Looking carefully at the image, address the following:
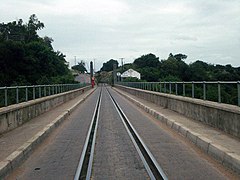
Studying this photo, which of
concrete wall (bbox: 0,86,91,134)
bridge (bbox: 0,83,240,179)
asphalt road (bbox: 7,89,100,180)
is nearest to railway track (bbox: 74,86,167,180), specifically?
bridge (bbox: 0,83,240,179)

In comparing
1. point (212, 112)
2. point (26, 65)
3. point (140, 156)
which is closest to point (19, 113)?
point (140, 156)

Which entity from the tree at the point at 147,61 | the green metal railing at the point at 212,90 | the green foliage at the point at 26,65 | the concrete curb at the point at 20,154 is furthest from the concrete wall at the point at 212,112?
the tree at the point at 147,61

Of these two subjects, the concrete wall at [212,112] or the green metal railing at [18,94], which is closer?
the concrete wall at [212,112]

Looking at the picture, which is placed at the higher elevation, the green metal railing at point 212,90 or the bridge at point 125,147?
the green metal railing at point 212,90

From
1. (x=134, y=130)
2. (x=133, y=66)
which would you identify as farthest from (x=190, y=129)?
(x=133, y=66)

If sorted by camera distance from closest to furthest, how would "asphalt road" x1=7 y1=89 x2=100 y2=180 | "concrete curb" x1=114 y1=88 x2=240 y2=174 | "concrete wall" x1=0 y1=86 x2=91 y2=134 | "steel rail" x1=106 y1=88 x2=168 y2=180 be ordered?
"steel rail" x1=106 y1=88 x2=168 y2=180 → "asphalt road" x1=7 y1=89 x2=100 y2=180 → "concrete curb" x1=114 y1=88 x2=240 y2=174 → "concrete wall" x1=0 y1=86 x2=91 y2=134

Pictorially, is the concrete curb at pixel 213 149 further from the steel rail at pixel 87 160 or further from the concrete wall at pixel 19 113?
the concrete wall at pixel 19 113

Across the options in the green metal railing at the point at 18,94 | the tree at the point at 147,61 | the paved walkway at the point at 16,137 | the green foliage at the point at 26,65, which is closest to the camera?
the paved walkway at the point at 16,137

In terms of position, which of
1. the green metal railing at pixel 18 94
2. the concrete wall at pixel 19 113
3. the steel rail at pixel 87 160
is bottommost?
the steel rail at pixel 87 160

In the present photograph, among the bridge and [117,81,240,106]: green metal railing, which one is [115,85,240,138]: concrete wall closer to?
the bridge

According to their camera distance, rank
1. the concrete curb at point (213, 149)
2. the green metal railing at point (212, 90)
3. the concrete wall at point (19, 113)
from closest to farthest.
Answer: the concrete curb at point (213, 149) < the green metal railing at point (212, 90) < the concrete wall at point (19, 113)

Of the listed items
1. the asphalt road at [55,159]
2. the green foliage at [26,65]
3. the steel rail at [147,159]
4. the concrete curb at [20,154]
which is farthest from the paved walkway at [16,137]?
the green foliage at [26,65]

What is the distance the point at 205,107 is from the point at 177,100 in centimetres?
503

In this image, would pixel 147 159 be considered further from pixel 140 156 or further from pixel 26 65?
pixel 26 65
